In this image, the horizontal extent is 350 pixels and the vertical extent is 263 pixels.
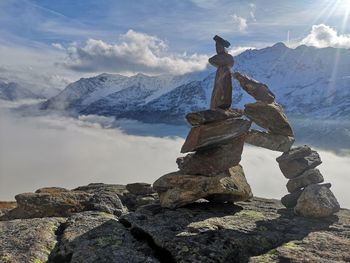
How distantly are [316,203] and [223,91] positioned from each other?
1422cm

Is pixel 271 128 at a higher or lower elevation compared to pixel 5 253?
higher

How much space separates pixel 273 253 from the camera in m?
28.0

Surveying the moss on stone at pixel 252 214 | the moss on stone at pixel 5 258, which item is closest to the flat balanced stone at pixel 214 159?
the moss on stone at pixel 252 214

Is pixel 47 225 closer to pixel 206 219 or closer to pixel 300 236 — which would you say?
pixel 206 219

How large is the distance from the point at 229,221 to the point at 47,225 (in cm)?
1479

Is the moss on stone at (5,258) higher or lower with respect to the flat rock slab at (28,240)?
lower

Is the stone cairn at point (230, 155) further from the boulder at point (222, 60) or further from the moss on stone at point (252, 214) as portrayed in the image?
the moss on stone at point (252, 214)

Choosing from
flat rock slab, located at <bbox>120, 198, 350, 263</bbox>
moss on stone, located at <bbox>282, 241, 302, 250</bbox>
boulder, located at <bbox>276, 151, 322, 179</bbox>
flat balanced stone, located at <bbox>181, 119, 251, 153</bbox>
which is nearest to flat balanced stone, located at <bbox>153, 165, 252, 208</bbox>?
flat rock slab, located at <bbox>120, 198, 350, 263</bbox>

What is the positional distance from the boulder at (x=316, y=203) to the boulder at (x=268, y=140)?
5.63 m

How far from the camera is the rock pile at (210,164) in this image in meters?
37.6

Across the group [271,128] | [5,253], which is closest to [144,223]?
[5,253]

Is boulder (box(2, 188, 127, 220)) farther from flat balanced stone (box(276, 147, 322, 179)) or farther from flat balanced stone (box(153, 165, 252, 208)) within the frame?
flat balanced stone (box(276, 147, 322, 179))

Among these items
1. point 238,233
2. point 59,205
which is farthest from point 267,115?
point 59,205

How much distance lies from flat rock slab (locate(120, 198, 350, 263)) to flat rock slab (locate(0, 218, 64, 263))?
6222 millimetres
